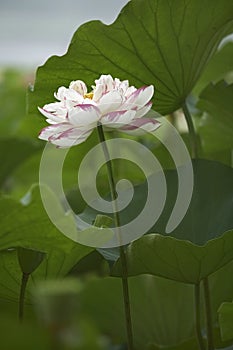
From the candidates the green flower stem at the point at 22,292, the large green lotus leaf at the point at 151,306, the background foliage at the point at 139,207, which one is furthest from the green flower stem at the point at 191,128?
the green flower stem at the point at 22,292

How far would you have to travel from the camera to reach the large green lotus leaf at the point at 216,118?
65 centimetres

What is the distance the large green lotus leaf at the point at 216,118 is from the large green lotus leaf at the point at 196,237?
10cm

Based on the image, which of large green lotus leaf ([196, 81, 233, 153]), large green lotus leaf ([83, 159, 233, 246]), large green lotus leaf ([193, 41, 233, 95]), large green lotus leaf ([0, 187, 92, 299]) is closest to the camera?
large green lotus leaf ([0, 187, 92, 299])

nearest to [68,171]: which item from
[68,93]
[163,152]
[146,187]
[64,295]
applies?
[163,152]

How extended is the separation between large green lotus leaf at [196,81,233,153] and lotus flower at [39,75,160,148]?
209mm

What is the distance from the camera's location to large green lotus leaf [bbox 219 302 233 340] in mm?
455

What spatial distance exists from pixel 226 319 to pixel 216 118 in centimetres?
27

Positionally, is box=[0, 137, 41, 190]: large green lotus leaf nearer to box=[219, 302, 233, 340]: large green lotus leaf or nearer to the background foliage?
the background foliage

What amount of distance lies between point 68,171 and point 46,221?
40 centimetres

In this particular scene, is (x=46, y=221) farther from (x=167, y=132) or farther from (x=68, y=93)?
(x=167, y=132)

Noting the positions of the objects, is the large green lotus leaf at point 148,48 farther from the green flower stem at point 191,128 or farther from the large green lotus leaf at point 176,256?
the large green lotus leaf at point 176,256

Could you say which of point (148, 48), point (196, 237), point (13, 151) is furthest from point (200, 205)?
point (13, 151)

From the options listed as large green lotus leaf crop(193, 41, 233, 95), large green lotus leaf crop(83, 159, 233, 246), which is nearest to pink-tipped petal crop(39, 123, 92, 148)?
large green lotus leaf crop(83, 159, 233, 246)

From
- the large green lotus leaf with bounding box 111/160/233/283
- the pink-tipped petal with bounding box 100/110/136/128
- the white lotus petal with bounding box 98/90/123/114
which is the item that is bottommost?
the large green lotus leaf with bounding box 111/160/233/283
